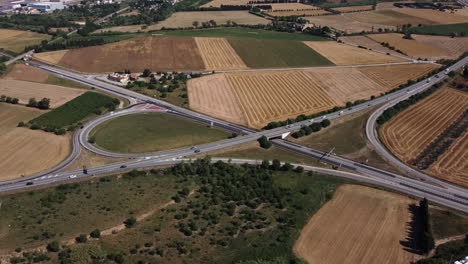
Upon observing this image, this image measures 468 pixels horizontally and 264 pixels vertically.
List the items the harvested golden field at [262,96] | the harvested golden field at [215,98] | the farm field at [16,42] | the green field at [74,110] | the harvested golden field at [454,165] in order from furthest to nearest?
the farm field at [16,42], the harvested golden field at [262,96], the harvested golden field at [215,98], the green field at [74,110], the harvested golden field at [454,165]

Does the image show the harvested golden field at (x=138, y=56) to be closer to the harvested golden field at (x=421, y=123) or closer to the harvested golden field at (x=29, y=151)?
the harvested golden field at (x=29, y=151)

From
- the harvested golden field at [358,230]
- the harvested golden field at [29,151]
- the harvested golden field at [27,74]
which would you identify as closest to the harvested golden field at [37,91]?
the harvested golden field at [27,74]

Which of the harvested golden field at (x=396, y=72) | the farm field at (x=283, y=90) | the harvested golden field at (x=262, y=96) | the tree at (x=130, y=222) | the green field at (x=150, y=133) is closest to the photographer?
the tree at (x=130, y=222)

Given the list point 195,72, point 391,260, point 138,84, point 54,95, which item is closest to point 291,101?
point 195,72

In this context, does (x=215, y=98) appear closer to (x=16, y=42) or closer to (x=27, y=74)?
(x=27, y=74)

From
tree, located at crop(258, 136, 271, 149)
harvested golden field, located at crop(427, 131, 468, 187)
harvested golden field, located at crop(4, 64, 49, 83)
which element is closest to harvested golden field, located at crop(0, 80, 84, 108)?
harvested golden field, located at crop(4, 64, 49, 83)

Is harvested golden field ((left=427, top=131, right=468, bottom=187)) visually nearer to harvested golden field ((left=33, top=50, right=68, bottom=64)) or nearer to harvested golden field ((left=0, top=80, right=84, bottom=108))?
harvested golden field ((left=0, top=80, right=84, bottom=108))
